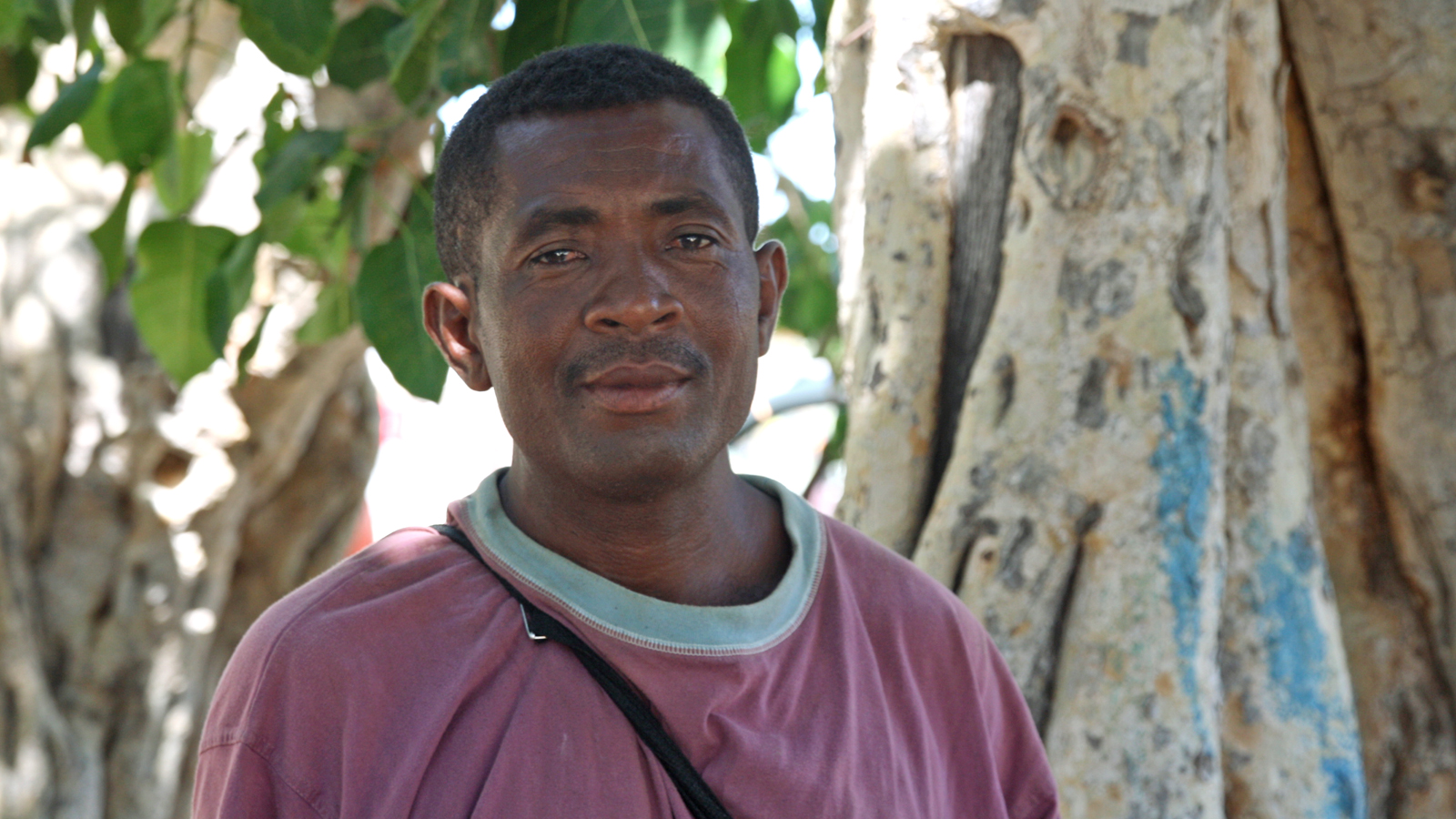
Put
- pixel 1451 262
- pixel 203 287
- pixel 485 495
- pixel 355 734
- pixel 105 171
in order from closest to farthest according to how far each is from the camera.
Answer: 1. pixel 355 734
2. pixel 485 495
3. pixel 1451 262
4. pixel 203 287
5. pixel 105 171

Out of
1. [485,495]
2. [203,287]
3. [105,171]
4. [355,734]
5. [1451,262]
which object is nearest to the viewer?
[355,734]

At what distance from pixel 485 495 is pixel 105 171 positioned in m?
3.60

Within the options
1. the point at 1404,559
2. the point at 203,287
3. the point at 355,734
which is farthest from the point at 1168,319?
the point at 203,287

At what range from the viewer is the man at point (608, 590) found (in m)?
1.20

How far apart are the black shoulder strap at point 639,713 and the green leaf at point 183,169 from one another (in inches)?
63.3

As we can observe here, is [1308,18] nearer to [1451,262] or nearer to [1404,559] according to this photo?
[1451,262]

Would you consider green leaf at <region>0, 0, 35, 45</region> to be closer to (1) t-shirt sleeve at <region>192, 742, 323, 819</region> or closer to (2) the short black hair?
(2) the short black hair

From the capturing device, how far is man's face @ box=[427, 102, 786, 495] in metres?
1.31

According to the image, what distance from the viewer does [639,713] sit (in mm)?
1251

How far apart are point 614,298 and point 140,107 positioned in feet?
5.01

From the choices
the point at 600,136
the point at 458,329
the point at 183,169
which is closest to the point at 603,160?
the point at 600,136

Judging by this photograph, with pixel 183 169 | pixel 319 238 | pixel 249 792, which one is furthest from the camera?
pixel 319 238

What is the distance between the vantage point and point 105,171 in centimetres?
444

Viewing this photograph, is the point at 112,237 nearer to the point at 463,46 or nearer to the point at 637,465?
the point at 463,46
